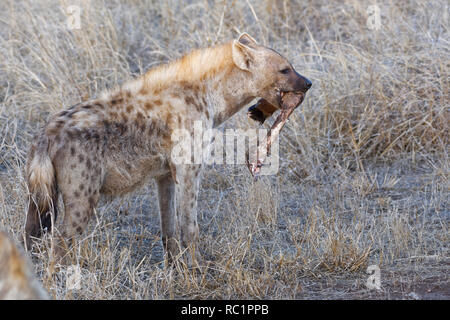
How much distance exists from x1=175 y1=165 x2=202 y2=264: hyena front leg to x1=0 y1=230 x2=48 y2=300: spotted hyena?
213 centimetres

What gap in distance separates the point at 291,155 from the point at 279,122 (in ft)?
5.13

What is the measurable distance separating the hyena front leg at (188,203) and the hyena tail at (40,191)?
2.72 feet

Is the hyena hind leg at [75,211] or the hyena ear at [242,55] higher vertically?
the hyena ear at [242,55]

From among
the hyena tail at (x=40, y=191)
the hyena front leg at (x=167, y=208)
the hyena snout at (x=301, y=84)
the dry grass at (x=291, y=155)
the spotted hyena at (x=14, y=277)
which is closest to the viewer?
the spotted hyena at (x=14, y=277)

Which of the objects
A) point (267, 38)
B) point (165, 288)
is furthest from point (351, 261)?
point (267, 38)

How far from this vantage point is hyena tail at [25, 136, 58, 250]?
4332 mm

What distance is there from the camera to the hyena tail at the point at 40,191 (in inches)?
171

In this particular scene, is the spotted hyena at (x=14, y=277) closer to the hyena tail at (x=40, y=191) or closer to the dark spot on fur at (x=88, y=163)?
the hyena tail at (x=40, y=191)

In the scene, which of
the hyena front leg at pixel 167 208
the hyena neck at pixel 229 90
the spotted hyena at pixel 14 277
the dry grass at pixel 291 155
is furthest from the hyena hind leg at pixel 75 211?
the spotted hyena at pixel 14 277

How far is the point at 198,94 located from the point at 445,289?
1963 mm

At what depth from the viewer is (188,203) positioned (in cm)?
490

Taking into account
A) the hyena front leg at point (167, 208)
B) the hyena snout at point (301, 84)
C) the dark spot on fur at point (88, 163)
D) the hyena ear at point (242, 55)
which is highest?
the hyena ear at point (242, 55)

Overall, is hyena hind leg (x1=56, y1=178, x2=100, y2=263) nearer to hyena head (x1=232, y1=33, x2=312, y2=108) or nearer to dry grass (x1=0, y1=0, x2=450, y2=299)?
dry grass (x1=0, y1=0, x2=450, y2=299)
